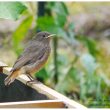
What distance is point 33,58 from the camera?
4.88m

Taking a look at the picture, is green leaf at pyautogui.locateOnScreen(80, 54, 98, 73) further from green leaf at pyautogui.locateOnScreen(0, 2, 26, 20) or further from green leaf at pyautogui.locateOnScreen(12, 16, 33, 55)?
green leaf at pyautogui.locateOnScreen(0, 2, 26, 20)

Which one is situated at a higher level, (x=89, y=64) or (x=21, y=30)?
(x=21, y=30)

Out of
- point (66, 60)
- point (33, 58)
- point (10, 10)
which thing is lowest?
point (66, 60)

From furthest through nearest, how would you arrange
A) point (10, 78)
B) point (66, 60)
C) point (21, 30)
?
point (66, 60), point (21, 30), point (10, 78)

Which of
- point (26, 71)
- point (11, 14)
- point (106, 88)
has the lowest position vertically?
point (106, 88)

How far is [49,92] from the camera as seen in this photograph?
369 cm

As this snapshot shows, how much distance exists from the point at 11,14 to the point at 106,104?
2184 millimetres

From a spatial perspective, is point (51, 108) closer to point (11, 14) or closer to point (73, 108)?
point (73, 108)

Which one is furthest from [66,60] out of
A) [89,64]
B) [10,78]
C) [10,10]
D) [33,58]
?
[10,10]

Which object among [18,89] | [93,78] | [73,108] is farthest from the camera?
[93,78]

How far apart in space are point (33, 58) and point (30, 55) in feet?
0.11

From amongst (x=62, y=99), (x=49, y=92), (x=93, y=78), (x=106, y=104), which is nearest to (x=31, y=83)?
(x=49, y=92)

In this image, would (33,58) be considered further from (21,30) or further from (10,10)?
(21,30)

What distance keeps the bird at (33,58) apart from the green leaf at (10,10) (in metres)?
0.52
